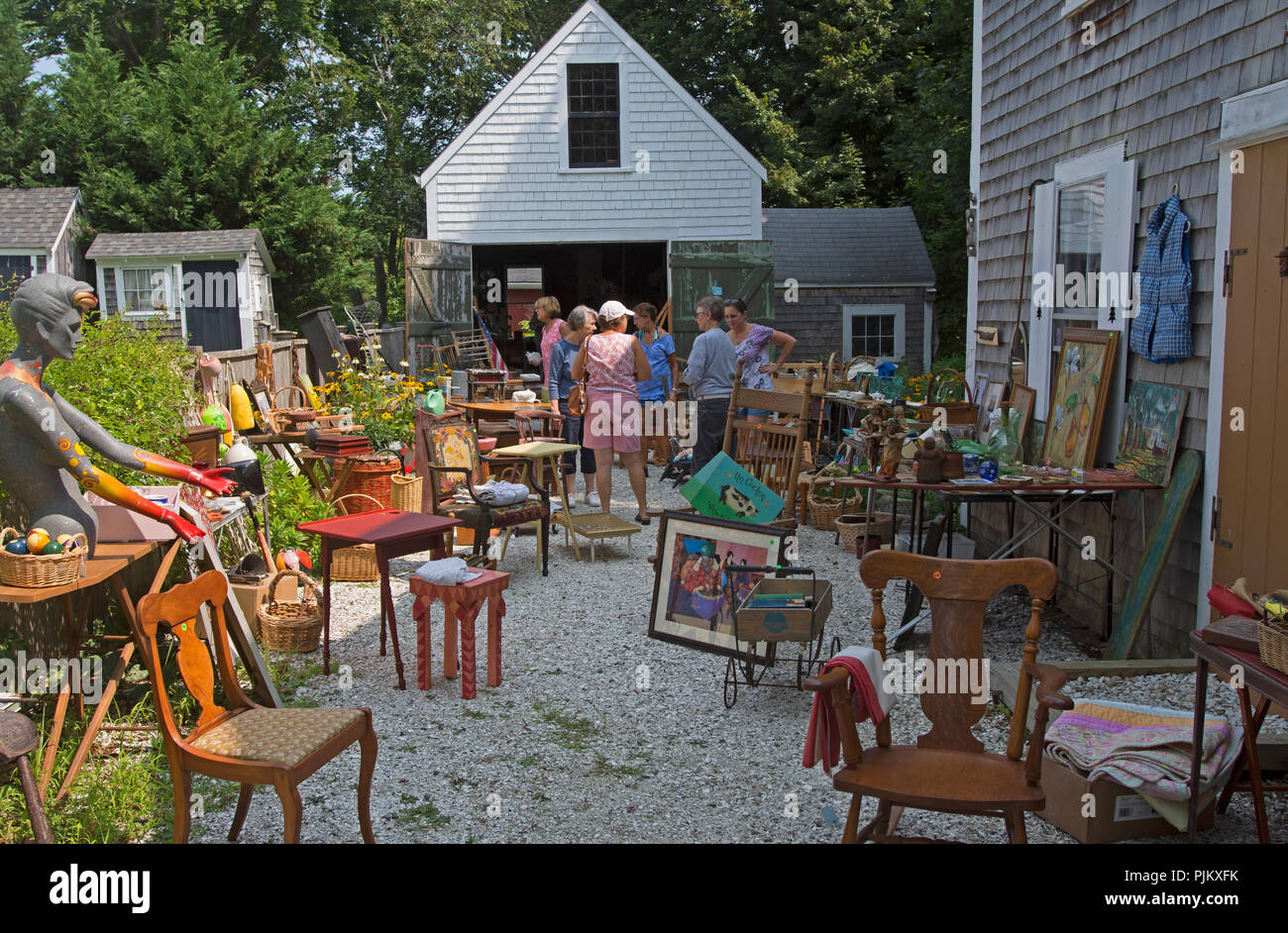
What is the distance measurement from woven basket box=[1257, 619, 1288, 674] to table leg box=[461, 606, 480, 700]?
11.4ft

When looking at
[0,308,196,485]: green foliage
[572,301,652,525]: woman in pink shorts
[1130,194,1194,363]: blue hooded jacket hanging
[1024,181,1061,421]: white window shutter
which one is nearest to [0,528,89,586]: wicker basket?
[0,308,196,485]: green foliage

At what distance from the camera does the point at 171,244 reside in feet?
69.6

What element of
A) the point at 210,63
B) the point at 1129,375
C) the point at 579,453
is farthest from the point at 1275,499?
the point at 210,63

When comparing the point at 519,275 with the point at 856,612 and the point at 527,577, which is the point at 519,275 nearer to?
the point at 527,577

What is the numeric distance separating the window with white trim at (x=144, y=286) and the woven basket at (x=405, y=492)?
1525 cm

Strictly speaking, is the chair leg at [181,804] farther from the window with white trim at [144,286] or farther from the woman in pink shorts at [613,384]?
the window with white trim at [144,286]

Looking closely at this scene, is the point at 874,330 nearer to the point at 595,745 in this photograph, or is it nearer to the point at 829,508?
the point at 829,508

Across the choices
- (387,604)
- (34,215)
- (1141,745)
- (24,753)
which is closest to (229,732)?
(24,753)

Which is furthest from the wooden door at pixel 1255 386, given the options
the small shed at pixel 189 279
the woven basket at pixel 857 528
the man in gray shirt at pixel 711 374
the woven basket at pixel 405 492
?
the small shed at pixel 189 279

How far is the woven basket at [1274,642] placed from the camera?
9.88 ft

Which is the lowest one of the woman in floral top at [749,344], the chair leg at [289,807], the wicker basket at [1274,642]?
the chair leg at [289,807]

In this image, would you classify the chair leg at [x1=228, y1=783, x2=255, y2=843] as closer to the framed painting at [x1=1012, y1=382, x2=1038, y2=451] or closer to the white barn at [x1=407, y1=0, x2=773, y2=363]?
the framed painting at [x1=1012, y1=382, x2=1038, y2=451]

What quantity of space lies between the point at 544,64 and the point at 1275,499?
45.1 ft

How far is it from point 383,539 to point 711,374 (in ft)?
12.9
